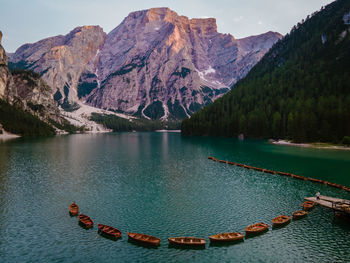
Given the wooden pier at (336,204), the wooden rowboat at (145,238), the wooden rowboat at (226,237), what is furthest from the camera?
the wooden pier at (336,204)

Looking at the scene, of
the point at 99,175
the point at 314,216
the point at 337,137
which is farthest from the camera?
the point at 337,137

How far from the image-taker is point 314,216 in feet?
163

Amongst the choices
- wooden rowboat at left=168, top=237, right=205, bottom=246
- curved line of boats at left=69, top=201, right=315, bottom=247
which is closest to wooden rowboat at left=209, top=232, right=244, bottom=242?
curved line of boats at left=69, top=201, right=315, bottom=247

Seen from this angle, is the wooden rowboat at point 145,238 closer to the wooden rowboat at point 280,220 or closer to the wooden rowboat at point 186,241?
the wooden rowboat at point 186,241

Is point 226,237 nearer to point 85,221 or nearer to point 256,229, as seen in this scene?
point 256,229

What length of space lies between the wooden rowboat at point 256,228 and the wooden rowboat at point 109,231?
1979 cm

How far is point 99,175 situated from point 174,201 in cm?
3632

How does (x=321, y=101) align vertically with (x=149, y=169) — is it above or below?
above

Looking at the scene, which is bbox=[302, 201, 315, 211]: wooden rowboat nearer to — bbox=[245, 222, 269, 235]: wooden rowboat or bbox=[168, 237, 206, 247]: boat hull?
bbox=[245, 222, 269, 235]: wooden rowboat

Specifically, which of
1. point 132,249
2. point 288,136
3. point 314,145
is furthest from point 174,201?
point 288,136

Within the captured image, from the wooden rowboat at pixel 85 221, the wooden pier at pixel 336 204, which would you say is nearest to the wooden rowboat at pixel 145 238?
the wooden rowboat at pixel 85 221

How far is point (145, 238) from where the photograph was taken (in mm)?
38938

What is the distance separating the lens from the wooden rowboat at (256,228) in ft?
138

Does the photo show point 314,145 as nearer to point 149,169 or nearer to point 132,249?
point 149,169
